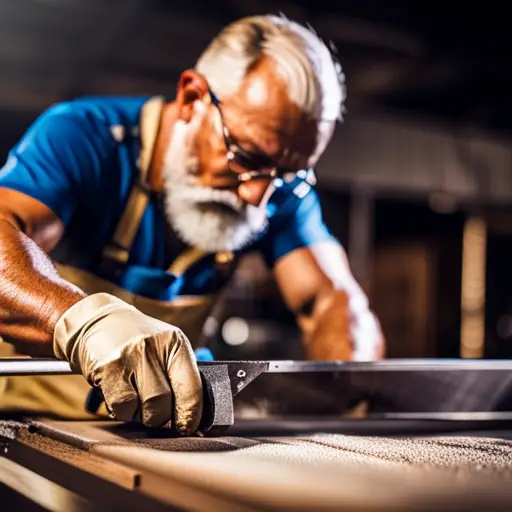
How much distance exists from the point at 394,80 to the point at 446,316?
215cm

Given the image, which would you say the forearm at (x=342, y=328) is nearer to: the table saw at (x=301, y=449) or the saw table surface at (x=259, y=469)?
the table saw at (x=301, y=449)

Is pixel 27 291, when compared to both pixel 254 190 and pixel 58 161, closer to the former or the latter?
pixel 58 161

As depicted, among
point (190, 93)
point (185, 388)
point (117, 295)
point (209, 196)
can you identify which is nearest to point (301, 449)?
point (185, 388)

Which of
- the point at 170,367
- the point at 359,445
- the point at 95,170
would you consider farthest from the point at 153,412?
the point at 95,170

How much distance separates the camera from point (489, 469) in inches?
28.0

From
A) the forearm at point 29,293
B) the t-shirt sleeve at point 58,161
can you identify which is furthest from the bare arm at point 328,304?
the forearm at point 29,293

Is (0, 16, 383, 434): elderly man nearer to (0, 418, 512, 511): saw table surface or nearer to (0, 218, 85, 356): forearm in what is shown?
(0, 218, 85, 356): forearm

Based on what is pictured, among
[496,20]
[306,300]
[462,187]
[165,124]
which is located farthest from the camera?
[462,187]

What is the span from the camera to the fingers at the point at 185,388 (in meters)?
0.89

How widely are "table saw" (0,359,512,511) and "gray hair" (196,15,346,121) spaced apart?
1.79 feet

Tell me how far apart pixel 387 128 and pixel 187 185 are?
255cm

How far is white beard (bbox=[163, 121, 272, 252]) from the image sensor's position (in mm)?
1553

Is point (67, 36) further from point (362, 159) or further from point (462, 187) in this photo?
point (462, 187)

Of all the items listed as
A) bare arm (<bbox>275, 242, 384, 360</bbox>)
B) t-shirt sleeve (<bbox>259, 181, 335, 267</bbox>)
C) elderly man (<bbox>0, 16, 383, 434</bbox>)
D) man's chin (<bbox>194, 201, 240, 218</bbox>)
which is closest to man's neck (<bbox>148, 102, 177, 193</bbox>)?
elderly man (<bbox>0, 16, 383, 434</bbox>)
